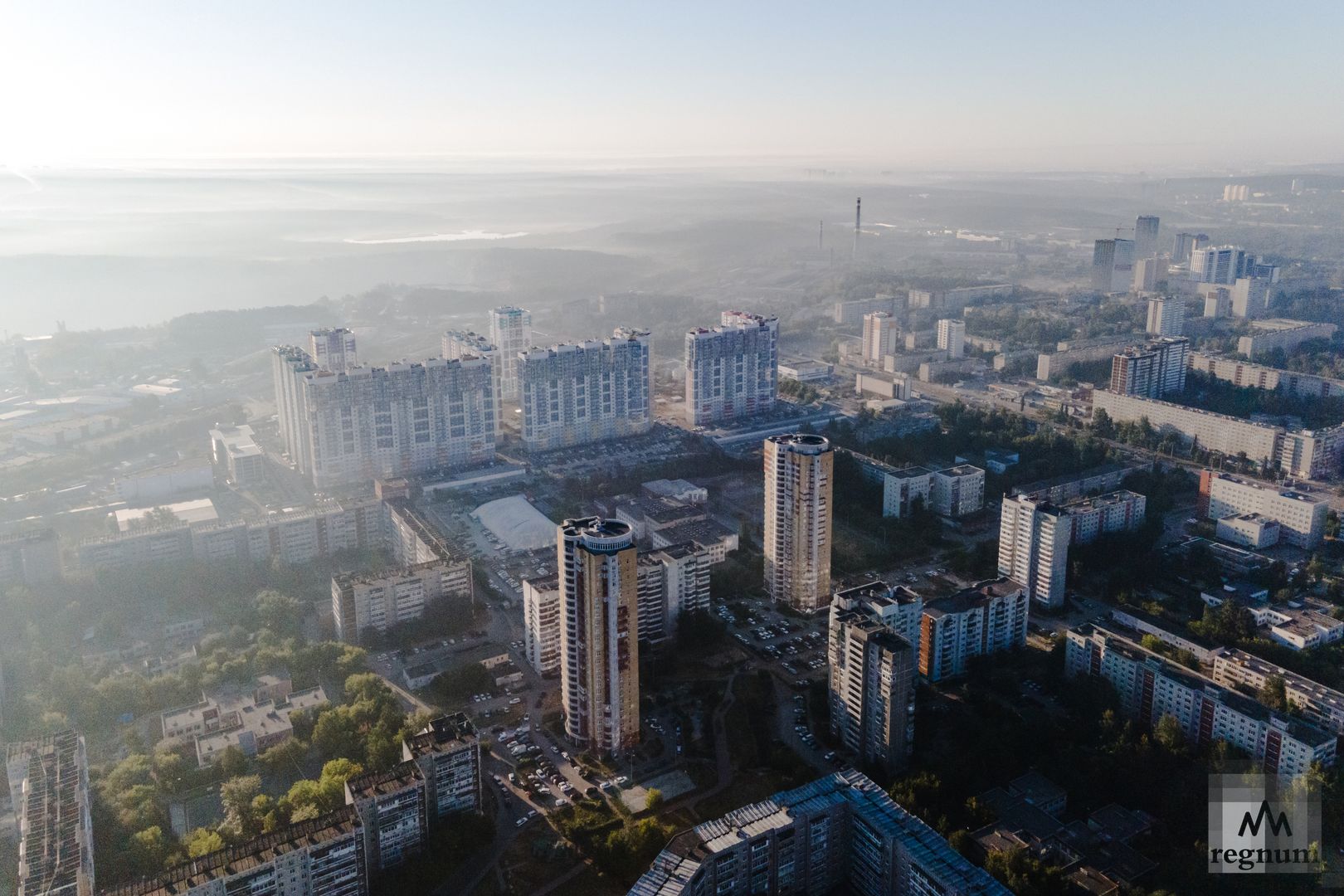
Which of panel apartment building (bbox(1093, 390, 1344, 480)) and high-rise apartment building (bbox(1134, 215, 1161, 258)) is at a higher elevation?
high-rise apartment building (bbox(1134, 215, 1161, 258))

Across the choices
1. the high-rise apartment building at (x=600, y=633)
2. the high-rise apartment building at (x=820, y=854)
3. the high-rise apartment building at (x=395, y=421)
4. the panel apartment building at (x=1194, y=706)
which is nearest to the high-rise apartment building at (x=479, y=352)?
Answer: the high-rise apartment building at (x=395, y=421)

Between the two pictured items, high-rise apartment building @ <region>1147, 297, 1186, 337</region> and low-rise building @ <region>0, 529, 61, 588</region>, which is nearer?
low-rise building @ <region>0, 529, 61, 588</region>

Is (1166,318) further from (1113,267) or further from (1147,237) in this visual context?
(1147,237)

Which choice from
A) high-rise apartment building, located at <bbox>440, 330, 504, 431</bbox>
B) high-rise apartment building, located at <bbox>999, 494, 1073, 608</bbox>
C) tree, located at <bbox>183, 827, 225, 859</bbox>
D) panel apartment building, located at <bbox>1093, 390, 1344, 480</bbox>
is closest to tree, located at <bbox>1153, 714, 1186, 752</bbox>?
high-rise apartment building, located at <bbox>999, 494, 1073, 608</bbox>

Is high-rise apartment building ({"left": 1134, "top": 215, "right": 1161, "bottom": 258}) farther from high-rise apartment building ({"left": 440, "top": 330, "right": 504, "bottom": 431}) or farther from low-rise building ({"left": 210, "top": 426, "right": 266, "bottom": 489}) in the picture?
low-rise building ({"left": 210, "top": 426, "right": 266, "bottom": 489})

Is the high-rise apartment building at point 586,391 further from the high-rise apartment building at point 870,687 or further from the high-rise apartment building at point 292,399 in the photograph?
the high-rise apartment building at point 870,687

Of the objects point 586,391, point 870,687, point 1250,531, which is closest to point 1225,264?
point 1250,531
